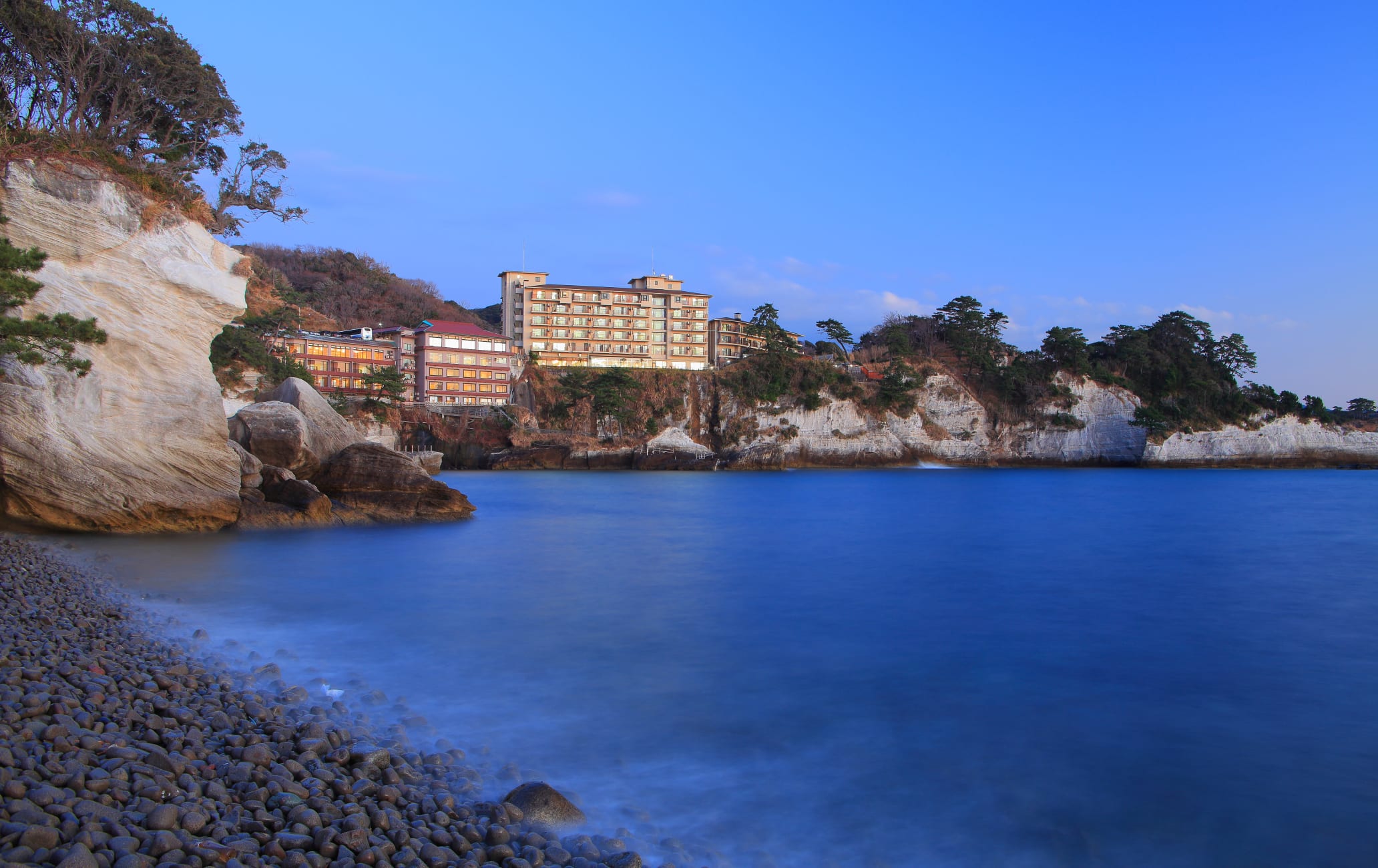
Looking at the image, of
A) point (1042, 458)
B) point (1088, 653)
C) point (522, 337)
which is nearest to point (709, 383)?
point (522, 337)

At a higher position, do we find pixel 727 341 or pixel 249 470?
pixel 727 341

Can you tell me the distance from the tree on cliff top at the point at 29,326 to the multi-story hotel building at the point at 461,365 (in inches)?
1893

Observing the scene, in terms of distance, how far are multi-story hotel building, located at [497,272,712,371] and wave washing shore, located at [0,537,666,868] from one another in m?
65.8

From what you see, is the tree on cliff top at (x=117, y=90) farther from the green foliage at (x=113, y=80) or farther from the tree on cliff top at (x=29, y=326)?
the tree on cliff top at (x=29, y=326)

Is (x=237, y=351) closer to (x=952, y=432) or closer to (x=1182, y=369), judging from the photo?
(x=952, y=432)

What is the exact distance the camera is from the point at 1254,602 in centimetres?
1248

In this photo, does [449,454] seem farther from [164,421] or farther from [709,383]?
[164,421]

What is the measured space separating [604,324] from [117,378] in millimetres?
60671

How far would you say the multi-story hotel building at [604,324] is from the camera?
72.4 meters

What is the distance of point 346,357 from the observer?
184 feet

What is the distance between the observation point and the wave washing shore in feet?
10.6

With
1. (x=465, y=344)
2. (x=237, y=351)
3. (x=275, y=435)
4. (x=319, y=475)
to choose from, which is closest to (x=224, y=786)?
(x=275, y=435)

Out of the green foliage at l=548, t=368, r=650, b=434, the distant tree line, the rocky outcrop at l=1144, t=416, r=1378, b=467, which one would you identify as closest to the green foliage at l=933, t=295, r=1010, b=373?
the distant tree line

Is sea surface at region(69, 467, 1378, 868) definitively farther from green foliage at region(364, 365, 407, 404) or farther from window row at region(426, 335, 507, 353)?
window row at region(426, 335, 507, 353)
